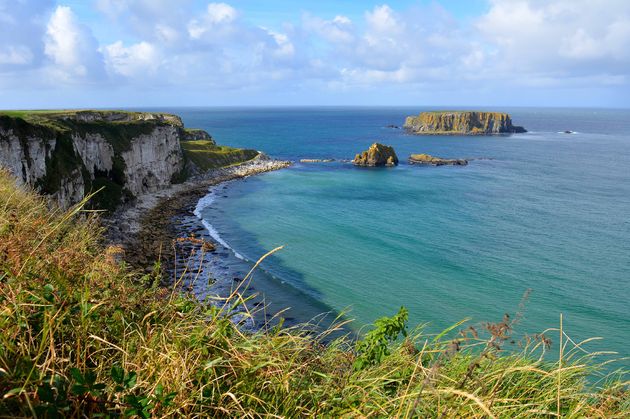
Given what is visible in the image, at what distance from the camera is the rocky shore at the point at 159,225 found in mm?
38688

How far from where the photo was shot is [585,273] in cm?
3844

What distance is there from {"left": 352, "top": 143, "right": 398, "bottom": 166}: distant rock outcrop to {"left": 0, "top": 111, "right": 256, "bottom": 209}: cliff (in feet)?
141

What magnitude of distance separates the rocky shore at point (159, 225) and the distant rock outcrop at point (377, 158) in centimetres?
3360

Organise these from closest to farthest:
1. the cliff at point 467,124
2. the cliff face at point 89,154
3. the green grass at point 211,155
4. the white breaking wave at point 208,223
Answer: the cliff face at point 89,154 → the white breaking wave at point 208,223 → the green grass at point 211,155 → the cliff at point 467,124

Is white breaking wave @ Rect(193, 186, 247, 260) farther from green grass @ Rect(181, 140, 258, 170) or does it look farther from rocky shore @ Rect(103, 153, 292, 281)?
green grass @ Rect(181, 140, 258, 170)

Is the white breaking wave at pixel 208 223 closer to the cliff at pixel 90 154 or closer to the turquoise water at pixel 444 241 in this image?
the turquoise water at pixel 444 241

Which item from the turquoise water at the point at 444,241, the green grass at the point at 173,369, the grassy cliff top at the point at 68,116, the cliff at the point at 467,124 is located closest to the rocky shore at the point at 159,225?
the turquoise water at the point at 444,241

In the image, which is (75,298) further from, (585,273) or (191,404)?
(585,273)

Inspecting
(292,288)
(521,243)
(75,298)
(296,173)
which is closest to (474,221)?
(521,243)

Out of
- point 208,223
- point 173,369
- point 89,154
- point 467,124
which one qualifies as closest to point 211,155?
point 89,154

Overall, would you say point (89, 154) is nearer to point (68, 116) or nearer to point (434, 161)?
point (68, 116)

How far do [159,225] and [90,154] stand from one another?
48.5 ft

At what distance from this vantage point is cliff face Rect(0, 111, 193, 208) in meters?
41.7

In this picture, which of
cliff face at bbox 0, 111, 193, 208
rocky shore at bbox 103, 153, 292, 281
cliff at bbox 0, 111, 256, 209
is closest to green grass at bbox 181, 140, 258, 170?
rocky shore at bbox 103, 153, 292, 281
